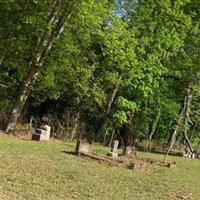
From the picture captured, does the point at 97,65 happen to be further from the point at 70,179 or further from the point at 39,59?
the point at 70,179

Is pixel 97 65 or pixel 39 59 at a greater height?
pixel 97 65

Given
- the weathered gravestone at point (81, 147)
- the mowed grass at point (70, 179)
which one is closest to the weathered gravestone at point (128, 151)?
the weathered gravestone at point (81, 147)

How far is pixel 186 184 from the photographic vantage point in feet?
66.6

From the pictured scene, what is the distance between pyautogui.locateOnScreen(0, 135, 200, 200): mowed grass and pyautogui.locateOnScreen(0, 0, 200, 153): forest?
699 cm

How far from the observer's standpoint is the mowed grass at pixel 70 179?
13029mm

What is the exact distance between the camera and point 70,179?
15.6 metres

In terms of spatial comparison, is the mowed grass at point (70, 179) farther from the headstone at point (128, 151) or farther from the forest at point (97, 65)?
the forest at point (97, 65)

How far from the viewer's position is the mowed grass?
13.0m

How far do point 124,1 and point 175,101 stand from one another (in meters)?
12.4

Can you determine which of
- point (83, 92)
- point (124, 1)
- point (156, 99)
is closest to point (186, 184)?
point (83, 92)

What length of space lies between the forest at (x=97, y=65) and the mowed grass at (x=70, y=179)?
6987 mm

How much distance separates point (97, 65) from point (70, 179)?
59.6 ft

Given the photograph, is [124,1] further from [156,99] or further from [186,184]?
[186,184]

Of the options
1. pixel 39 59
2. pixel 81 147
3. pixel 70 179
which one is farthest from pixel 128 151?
pixel 70 179
